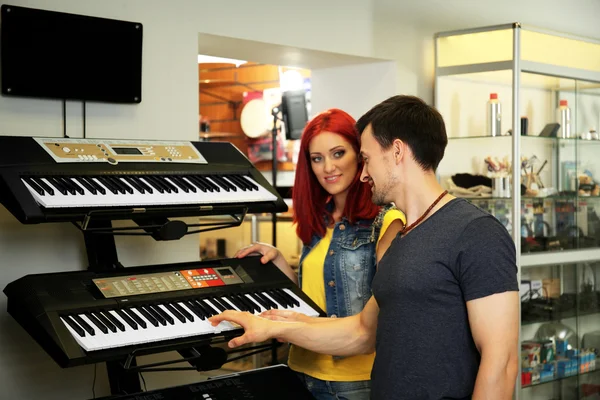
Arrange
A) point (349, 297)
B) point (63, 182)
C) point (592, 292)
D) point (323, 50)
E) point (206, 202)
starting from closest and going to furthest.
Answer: point (63, 182) → point (206, 202) → point (349, 297) → point (323, 50) → point (592, 292)

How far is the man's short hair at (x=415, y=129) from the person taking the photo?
1.79m

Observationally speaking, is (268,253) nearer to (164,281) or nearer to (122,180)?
(164,281)

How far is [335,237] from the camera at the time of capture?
239 centimetres

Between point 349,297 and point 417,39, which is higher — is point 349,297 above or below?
below

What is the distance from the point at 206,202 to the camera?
2.15 metres

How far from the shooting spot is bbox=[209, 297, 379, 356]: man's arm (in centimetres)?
207

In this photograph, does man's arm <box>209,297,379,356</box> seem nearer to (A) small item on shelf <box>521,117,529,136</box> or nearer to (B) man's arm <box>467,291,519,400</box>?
(B) man's arm <box>467,291,519,400</box>

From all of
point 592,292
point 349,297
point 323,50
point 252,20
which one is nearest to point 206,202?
point 349,297

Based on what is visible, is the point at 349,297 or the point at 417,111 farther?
the point at 349,297

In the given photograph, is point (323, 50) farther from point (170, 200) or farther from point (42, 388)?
point (42, 388)

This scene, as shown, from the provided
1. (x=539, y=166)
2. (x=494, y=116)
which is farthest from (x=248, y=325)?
(x=539, y=166)

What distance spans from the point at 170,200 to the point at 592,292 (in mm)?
3302

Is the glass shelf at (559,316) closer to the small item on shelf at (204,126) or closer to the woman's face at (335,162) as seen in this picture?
the woman's face at (335,162)

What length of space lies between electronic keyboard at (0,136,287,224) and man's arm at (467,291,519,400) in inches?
32.7
